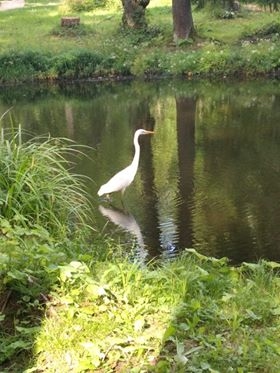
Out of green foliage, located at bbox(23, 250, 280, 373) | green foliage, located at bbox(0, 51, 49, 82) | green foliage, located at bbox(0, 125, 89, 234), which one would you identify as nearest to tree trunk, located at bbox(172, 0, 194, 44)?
green foliage, located at bbox(0, 51, 49, 82)

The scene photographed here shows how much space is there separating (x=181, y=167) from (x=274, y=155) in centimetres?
195

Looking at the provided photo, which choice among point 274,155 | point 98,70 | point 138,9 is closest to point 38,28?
point 138,9

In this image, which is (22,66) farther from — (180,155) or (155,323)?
(155,323)

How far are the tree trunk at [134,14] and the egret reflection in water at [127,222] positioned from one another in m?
17.1

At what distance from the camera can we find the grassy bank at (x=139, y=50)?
21656 mm

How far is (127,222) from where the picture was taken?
8.78 meters

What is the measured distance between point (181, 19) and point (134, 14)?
2.27 metres

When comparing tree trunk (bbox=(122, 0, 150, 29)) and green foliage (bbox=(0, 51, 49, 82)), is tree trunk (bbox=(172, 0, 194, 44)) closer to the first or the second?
tree trunk (bbox=(122, 0, 150, 29))

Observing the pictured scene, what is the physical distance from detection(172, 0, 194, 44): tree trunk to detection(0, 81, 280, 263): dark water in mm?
3564

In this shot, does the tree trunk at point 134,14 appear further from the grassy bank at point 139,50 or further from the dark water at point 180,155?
the dark water at point 180,155

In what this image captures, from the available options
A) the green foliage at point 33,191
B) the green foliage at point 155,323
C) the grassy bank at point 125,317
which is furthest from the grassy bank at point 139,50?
the green foliage at point 155,323

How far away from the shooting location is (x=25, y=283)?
12.9 ft

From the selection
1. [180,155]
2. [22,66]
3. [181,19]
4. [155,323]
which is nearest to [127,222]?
[180,155]

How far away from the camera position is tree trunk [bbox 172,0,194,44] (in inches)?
934
